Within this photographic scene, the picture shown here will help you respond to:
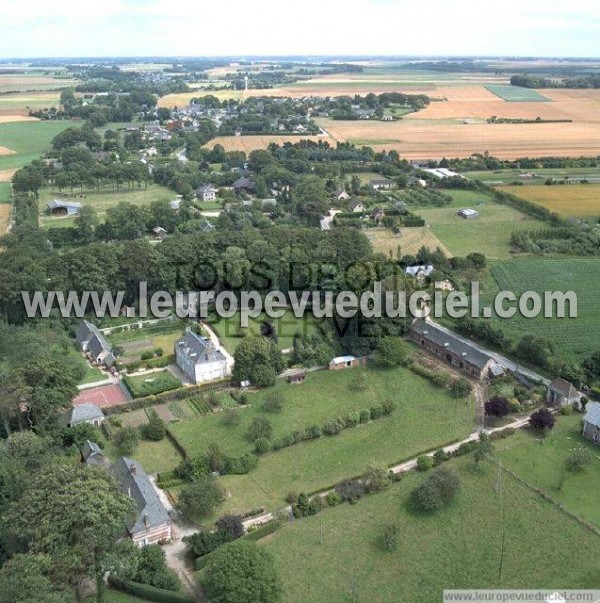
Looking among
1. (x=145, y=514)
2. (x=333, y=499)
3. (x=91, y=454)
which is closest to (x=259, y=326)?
(x=91, y=454)

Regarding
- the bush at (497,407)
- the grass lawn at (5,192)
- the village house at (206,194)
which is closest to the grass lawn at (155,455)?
the bush at (497,407)

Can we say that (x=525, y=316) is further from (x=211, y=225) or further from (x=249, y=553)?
(x=211, y=225)

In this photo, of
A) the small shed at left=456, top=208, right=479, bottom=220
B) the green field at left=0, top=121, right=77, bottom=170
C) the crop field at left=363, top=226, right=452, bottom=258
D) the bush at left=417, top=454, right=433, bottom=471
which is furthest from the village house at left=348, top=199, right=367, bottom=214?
the green field at left=0, top=121, right=77, bottom=170

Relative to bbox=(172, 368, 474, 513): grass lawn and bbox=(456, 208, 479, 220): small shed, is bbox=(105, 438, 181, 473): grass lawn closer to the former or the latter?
bbox=(172, 368, 474, 513): grass lawn

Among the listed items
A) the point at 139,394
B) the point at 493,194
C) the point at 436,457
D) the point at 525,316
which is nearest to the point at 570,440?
the point at 436,457

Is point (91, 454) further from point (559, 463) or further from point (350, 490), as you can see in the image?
point (559, 463)

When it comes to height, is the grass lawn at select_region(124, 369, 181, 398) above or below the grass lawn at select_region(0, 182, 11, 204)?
below
